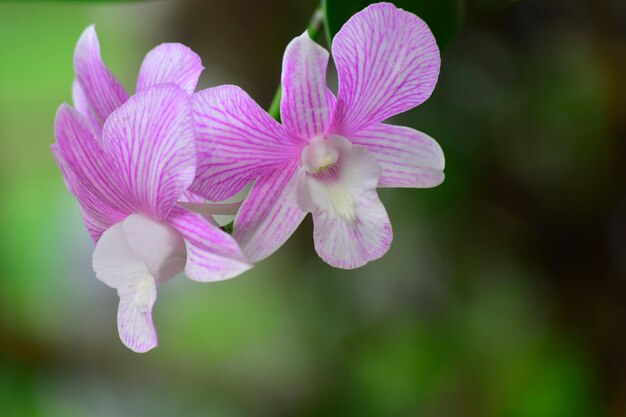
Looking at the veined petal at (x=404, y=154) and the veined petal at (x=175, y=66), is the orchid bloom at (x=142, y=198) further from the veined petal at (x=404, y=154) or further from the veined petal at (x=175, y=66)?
the veined petal at (x=404, y=154)

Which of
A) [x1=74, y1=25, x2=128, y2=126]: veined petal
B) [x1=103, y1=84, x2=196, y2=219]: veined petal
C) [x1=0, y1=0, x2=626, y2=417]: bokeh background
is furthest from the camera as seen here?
[x1=0, y1=0, x2=626, y2=417]: bokeh background

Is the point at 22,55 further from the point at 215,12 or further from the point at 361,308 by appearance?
the point at 361,308

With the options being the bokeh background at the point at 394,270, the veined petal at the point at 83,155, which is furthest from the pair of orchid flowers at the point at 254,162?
the bokeh background at the point at 394,270

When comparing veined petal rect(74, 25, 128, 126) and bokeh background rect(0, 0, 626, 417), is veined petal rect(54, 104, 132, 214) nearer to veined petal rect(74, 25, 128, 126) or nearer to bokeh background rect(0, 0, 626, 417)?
veined petal rect(74, 25, 128, 126)

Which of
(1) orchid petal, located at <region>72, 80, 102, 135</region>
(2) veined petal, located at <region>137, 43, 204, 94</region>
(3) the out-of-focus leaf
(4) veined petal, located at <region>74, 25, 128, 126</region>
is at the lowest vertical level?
(1) orchid petal, located at <region>72, 80, 102, 135</region>

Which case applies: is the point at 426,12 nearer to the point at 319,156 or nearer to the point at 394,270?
the point at 319,156

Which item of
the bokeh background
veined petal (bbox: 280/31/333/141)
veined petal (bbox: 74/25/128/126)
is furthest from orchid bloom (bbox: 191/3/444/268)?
the bokeh background
